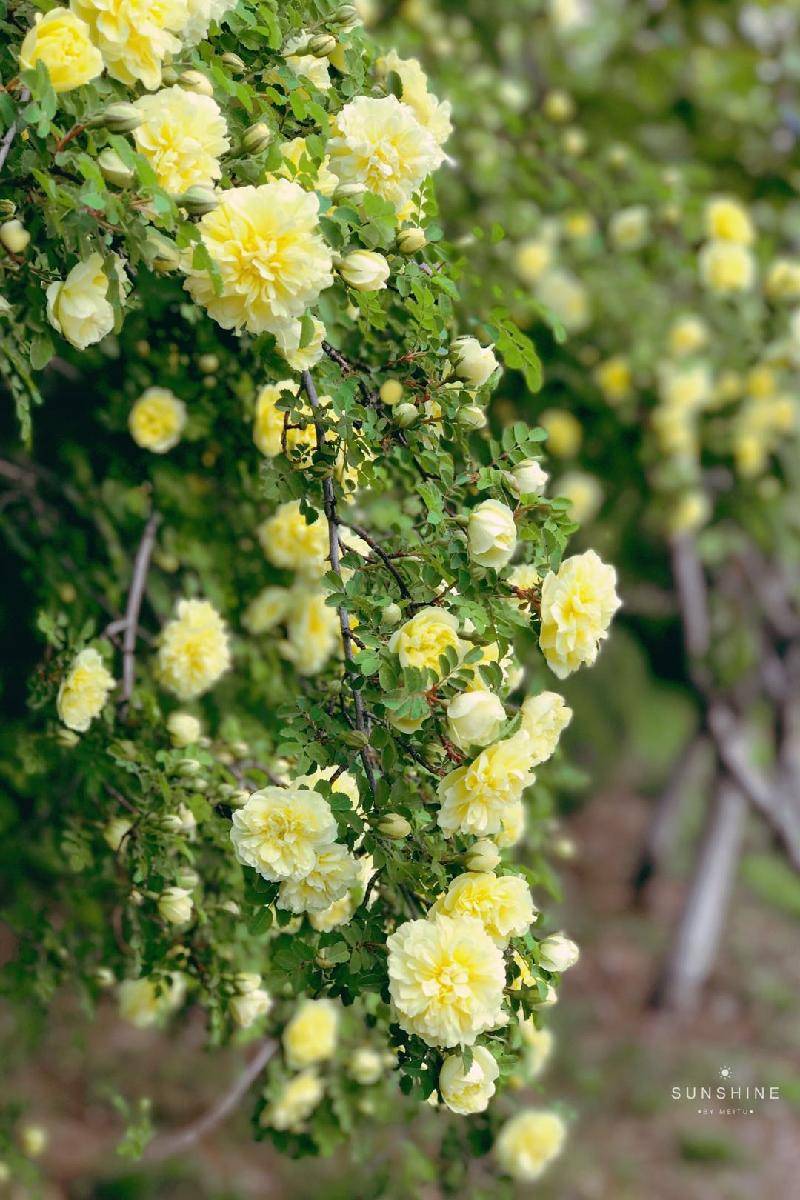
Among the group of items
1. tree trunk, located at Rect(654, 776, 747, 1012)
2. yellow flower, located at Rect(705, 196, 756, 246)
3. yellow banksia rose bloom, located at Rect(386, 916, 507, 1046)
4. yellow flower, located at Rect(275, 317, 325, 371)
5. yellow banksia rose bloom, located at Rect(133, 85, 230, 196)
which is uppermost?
yellow banksia rose bloom, located at Rect(133, 85, 230, 196)

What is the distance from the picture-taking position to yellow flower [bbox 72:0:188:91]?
2.84 feet

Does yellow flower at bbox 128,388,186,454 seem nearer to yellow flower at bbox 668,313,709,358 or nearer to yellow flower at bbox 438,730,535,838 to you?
yellow flower at bbox 438,730,535,838

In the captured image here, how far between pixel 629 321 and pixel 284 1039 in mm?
1738

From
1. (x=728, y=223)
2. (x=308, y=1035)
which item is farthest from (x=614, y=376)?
(x=308, y=1035)

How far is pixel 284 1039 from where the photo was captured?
156 centimetres

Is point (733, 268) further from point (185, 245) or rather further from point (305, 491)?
point (185, 245)

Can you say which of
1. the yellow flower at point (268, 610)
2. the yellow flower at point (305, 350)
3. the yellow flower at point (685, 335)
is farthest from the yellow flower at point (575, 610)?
the yellow flower at point (685, 335)

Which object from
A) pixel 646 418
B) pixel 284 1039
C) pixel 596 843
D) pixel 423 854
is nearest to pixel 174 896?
pixel 423 854

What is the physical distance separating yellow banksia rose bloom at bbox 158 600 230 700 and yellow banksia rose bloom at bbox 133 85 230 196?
61 centimetres

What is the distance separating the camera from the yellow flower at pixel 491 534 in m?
0.96

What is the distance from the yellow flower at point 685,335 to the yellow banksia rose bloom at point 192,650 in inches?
64.5

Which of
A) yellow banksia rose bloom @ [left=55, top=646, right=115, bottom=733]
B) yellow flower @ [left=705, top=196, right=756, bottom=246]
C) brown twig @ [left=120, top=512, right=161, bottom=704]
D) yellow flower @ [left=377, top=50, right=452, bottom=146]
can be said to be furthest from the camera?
yellow flower @ [left=705, top=196, right=756, bottom=246]

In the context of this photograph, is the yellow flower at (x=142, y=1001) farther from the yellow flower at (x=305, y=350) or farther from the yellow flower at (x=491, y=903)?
the yellow flower at (x=305, y=350)

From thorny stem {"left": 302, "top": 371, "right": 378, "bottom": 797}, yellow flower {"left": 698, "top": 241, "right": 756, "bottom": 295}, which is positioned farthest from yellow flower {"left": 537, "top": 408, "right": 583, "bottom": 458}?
thorny stem {"left": 302, "top": 371, "right": 378, "bottom": 797}
